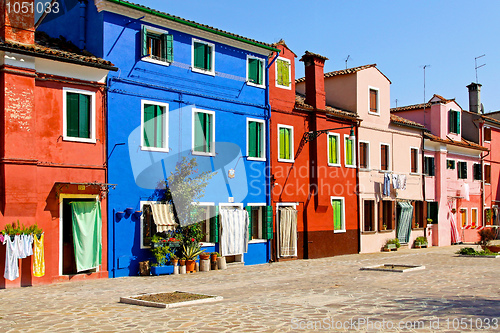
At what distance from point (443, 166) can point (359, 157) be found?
9198 mm

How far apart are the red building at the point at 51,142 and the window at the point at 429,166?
2221cm

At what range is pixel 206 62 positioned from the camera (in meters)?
21.9

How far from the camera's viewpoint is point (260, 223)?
23766 millimetres

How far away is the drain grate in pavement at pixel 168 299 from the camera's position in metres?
12.0

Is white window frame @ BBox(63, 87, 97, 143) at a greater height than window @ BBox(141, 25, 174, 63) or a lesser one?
lesser

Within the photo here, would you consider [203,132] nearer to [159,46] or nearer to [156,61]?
[156,61]

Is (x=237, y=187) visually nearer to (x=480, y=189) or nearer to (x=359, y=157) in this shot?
(x=359, y=157)

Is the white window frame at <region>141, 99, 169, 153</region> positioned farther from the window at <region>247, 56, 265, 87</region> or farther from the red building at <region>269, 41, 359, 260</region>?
the red building at <region>269, 41, 359, 260</region>

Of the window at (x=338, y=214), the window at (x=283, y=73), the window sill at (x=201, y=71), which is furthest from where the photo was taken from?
the window at (x=338, y=214)

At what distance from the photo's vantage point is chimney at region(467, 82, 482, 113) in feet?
143

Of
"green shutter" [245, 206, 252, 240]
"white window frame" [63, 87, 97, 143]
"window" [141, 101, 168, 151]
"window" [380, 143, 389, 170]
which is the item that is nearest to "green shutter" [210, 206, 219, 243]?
"green shutter" [245, 206, 252, 240]

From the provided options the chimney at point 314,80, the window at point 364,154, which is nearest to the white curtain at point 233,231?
the chimney at point 314,80

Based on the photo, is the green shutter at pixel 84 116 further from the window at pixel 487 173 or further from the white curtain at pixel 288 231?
the window at pixel 487 173

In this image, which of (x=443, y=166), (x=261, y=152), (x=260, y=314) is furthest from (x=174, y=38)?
(x=443, y=166)
